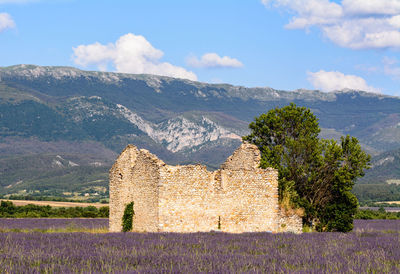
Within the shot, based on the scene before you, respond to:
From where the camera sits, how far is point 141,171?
2825 cm

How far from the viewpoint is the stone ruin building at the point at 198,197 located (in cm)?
2633

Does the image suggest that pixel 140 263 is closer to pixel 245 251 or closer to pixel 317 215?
pixel 245 251

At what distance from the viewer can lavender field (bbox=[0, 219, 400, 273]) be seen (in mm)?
13167

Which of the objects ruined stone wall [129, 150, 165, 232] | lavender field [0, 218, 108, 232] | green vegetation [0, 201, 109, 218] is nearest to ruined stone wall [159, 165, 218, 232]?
ruined stone wall [129, 150, 165, 232]

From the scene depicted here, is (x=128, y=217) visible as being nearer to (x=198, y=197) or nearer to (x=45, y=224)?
(x=198, y=197)

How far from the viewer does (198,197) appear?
88.4 feet

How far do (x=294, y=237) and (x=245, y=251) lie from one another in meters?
5.84

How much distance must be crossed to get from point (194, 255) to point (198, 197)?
36.6ft

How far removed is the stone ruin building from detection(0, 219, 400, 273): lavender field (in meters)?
3.90

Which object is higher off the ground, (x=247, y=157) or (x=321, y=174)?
(x=247, y=157)

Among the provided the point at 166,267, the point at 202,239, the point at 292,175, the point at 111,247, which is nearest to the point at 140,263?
the point at 166,267

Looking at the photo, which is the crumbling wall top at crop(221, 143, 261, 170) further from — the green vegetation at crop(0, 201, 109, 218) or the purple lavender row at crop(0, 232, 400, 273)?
the green vegetation at crop(0, 201, 109, 218)

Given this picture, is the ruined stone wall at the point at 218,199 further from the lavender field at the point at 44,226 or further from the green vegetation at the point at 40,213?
the green vegetation at the point at 40,213

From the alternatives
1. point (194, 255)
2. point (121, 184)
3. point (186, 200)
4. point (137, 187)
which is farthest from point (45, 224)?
point (194, 255)
